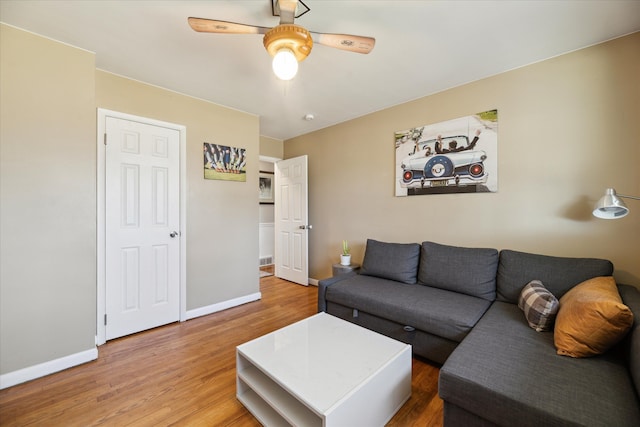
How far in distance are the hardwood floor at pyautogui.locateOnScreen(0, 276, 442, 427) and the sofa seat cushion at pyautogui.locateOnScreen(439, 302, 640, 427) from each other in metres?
0.43

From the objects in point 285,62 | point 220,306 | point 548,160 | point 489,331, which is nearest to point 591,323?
point 489,331

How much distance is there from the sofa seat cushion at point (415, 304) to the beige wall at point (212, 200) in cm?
134

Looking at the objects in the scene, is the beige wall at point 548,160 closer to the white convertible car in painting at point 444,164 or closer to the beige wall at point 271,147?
the white convertible car in painting at point 444,164

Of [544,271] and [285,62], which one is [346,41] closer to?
[285,62]

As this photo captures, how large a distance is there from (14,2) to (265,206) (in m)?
4.31

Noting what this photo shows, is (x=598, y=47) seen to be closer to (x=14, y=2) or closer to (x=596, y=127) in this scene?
(x=596, y=127)

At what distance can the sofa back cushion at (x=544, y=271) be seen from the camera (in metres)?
1.85

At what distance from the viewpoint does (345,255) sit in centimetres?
340

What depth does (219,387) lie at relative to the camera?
5.88ft

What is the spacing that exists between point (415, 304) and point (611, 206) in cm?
137

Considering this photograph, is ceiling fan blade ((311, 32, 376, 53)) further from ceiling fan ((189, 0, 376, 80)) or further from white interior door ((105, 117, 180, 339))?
white interior door ((105, 117, 180, 339))

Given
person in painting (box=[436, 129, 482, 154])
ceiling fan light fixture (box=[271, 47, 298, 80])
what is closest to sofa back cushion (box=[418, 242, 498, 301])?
person in painting (box=[436, 129, 482, 154])

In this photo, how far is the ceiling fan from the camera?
4.59 ft

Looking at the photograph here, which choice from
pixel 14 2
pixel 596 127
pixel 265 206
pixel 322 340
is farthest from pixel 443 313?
pixel 265 206
